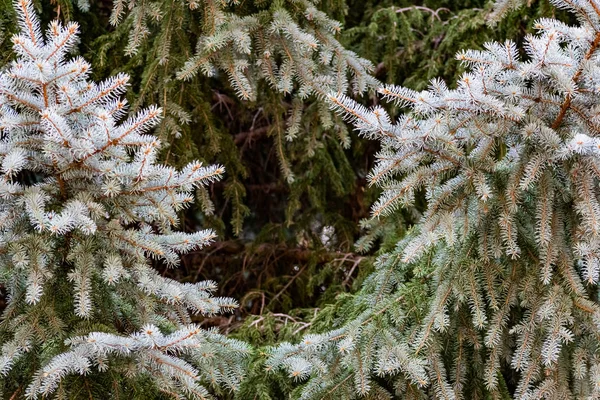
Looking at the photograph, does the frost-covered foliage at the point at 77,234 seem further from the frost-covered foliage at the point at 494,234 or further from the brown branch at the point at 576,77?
the brown branch at the point at 576,77

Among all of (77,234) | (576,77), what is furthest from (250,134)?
(576,77)

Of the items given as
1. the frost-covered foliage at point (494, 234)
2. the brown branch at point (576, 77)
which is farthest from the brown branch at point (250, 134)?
the brown branch at point (576, 77)

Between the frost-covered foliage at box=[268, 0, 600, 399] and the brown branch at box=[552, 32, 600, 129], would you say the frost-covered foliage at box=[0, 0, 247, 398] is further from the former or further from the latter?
the brown branch at box=[552, 32, 600, 129]

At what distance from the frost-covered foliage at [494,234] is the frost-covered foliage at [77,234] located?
0.53m

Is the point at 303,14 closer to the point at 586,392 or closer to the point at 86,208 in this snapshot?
the point at 86,208

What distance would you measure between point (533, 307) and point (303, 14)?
161cm

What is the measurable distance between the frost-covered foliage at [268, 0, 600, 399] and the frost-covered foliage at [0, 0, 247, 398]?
0.53 m

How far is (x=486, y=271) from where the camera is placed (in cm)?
254

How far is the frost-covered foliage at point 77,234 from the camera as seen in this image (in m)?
2.20

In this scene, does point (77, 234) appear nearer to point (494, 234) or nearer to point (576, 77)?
point (494, 234)

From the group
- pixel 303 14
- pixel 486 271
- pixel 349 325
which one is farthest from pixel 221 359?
pixel 303 14

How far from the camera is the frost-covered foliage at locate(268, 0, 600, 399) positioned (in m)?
2.28

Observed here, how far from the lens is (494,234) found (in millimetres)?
2500

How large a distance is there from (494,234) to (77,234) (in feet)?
4.41
